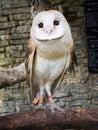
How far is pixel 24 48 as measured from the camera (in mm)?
4703

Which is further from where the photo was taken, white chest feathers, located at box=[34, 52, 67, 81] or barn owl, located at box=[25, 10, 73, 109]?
white chest feathers, located at box=[34, 52, 67, 81]

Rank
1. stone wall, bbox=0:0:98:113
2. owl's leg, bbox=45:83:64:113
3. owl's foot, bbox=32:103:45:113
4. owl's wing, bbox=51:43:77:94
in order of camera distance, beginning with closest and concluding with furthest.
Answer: owl's foot, bbox=32:103:45:113 < owl's leg, bbox=45:83:64:113 < owl's wing, bbox=51:43:77:94 < stone wall, bbox=0:0:98:113

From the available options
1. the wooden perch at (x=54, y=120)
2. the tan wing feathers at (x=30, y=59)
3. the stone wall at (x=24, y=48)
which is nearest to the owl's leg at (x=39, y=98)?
the tan wing feathers at (x=30, y=59)

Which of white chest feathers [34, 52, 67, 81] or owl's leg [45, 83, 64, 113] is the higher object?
white chest feathers [34, 52, 67, 81]

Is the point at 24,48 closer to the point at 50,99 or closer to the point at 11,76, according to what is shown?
the point at 11,76

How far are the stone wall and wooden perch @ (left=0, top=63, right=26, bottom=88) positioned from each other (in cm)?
154

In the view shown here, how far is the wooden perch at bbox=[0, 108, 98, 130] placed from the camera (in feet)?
7.91

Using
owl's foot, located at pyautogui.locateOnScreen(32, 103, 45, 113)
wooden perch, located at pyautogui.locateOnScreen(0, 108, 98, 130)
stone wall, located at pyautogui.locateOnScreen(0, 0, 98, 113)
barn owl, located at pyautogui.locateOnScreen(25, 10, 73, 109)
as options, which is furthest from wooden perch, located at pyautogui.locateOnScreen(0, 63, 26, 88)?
stone wall, located at pyautogui.locateOnScreen(0, 0, 98, 113)

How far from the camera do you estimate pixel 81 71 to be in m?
4.70

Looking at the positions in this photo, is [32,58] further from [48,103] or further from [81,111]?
[81,111]

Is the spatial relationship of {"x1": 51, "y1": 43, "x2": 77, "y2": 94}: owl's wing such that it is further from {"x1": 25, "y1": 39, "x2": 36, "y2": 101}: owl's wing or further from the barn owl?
{"x1": 25, "y1": 39, "x2": 36, "y2": 101}: owl's wing

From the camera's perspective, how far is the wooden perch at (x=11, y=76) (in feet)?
9.37

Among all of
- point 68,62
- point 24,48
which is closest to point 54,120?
point 68,62

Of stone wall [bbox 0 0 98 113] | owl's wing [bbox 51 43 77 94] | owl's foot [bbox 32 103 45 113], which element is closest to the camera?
owl's foot [bbox 32 103 45 113]
